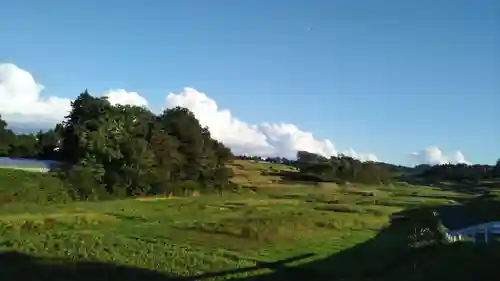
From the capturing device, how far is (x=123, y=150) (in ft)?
256

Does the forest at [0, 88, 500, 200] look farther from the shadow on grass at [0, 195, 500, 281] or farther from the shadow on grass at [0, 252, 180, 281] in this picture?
the shadow on grass at [0, 195, 500, 281]

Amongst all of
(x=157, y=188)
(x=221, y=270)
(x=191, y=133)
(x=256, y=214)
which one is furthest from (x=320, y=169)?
(x=221, y=270)

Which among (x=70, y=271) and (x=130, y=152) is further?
(x=130, y=152)

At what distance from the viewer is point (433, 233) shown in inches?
998

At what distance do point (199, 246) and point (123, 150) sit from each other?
4691 centimetres

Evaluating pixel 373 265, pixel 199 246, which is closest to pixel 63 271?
pixel 199 246

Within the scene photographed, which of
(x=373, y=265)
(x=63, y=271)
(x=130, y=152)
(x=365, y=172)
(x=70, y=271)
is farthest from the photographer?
(x=365, y=172)

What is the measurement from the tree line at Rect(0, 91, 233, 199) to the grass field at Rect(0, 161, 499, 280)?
1604cm

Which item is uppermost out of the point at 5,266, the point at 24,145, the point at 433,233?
the point at 24,145

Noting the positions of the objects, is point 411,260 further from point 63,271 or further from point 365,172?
point 365,172

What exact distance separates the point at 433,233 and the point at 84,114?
61030 millimetres

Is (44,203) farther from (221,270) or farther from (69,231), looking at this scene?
(221,270)

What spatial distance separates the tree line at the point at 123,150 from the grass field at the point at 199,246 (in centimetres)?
1604

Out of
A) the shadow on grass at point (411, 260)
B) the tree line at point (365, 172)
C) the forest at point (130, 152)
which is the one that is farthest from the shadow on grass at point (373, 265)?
the tree line at point (365, 172)
